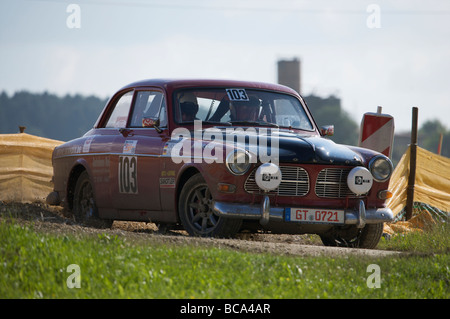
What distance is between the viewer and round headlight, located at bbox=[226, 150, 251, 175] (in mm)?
8664

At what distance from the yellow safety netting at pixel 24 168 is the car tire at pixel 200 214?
6.44 metres

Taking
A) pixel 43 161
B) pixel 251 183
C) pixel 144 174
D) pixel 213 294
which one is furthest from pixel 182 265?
pixel 43 161

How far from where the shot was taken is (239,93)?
400 inches

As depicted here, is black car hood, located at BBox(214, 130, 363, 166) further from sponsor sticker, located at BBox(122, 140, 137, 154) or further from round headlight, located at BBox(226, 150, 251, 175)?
sponsor sticker, located at BBox(122, 140, 137, 154)

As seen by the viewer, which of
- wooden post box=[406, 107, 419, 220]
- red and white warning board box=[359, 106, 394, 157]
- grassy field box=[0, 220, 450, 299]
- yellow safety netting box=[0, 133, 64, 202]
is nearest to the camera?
grassy field box=[0, 220, 450, 299]

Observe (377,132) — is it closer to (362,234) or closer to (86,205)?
(362,234)

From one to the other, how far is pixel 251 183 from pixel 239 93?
1717mm

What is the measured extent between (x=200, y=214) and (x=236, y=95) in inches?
66.6

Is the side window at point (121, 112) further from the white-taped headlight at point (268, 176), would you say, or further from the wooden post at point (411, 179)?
the wooden post at point (411, 179)

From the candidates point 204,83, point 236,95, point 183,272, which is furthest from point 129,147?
point 183,272

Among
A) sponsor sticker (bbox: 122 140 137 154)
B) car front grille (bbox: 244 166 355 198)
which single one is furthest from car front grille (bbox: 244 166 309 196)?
sponsor sticker (bbox: 122 140 137 154)

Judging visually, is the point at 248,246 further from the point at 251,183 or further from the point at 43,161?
the point at 43,161
